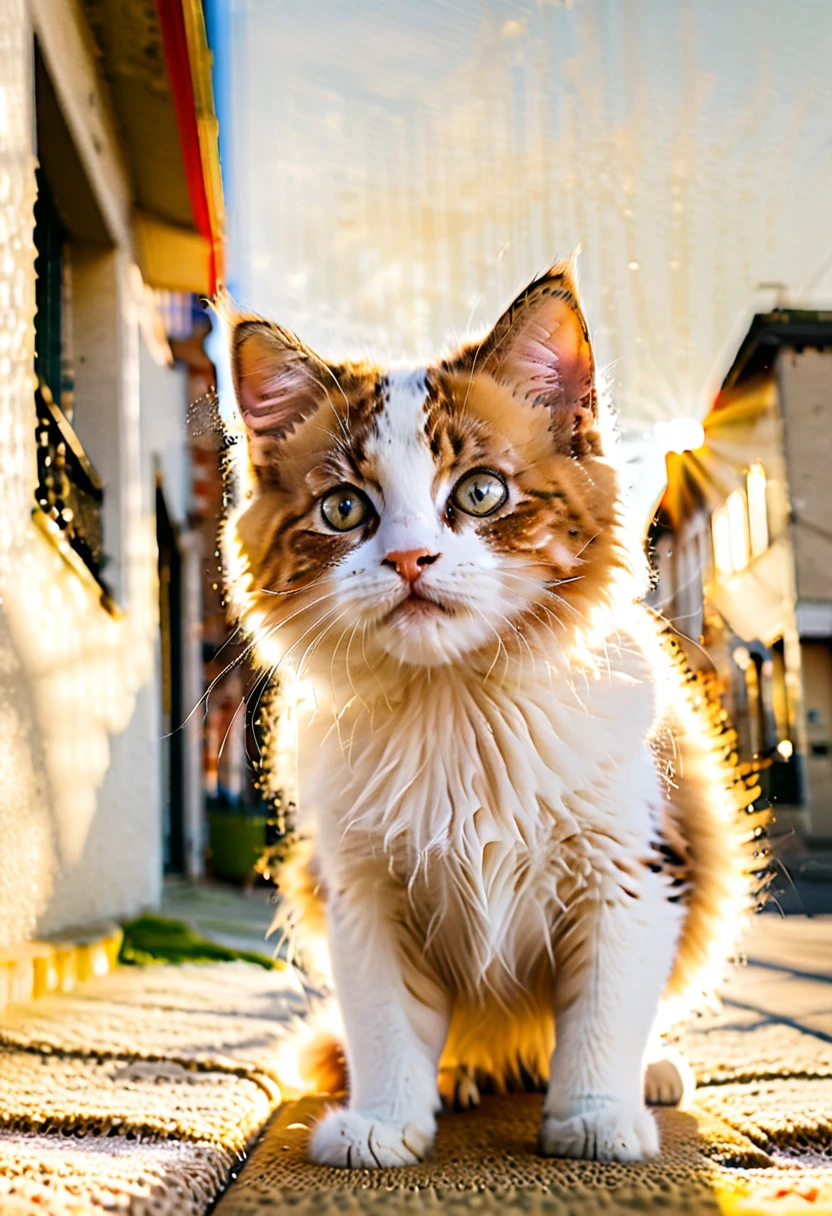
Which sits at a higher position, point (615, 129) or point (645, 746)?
point (615, 129)

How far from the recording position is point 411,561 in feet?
1.89

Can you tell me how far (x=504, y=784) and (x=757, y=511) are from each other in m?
0.25

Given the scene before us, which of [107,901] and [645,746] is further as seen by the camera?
[107,901]

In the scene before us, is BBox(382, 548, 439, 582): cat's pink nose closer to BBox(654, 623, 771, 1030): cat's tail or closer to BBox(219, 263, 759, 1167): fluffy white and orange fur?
BBox(219, 263, 759, 1167): fluffy white and orange fur

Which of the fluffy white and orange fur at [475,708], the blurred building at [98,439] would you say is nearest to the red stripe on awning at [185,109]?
the blurred building at [98,439]

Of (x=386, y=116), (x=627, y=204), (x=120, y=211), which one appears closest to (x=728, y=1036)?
(x=627, y=204)

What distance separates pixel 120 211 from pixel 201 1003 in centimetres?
102

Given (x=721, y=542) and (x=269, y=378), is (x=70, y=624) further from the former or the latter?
(x=721, y=542)

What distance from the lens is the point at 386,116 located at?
70 centimetres

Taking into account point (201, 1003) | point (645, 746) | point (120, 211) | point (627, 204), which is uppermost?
point (120, 211)

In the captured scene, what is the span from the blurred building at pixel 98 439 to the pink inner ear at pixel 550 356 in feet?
0.76

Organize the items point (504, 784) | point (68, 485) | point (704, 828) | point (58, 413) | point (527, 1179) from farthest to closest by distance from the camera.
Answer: point (68, 485) < point (58, 413) < point (704, 828) < point (504, 784) < point (527, 1179)

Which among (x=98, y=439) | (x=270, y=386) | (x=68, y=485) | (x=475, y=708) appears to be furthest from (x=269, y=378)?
(x=98, y=439)

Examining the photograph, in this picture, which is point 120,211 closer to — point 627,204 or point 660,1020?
point 627,204
